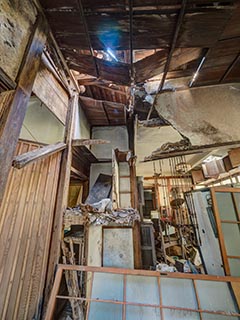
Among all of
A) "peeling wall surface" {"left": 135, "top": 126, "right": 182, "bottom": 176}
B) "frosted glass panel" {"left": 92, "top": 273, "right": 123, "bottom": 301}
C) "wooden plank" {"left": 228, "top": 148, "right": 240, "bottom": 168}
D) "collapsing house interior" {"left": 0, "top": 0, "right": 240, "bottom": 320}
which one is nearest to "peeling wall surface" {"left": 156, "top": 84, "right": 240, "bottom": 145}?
"collapsing house interior" {"left": 0, "top": 0, "right": 240, "bottom": 320}

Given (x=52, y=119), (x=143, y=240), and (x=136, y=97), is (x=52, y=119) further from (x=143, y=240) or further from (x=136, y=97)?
(x=143, y=240)

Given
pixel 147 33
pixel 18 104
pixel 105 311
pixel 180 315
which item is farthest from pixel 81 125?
pixel 180 315

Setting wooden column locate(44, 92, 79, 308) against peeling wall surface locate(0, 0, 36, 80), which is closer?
peeling wall surface locate(0, 0, 36, 80)

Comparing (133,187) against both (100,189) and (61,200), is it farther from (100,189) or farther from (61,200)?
(61,200)

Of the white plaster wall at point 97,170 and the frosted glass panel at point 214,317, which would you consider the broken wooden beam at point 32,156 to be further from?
the frosted glass panel at point 214,317

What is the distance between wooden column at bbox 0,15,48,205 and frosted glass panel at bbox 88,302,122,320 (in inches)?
68.4

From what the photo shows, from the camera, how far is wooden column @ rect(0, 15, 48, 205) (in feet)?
4.43

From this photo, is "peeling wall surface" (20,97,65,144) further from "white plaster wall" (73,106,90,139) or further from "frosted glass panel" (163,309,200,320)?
"frosted glass panel" (163,309,200,320)

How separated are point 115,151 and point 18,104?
90.1 inches

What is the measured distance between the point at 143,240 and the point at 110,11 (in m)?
4.43

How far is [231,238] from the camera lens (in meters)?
2.02

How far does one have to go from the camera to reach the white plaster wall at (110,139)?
15.2 ft

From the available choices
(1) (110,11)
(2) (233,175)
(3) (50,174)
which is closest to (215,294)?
(3) (50,174)

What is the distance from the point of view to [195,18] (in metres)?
1.62
